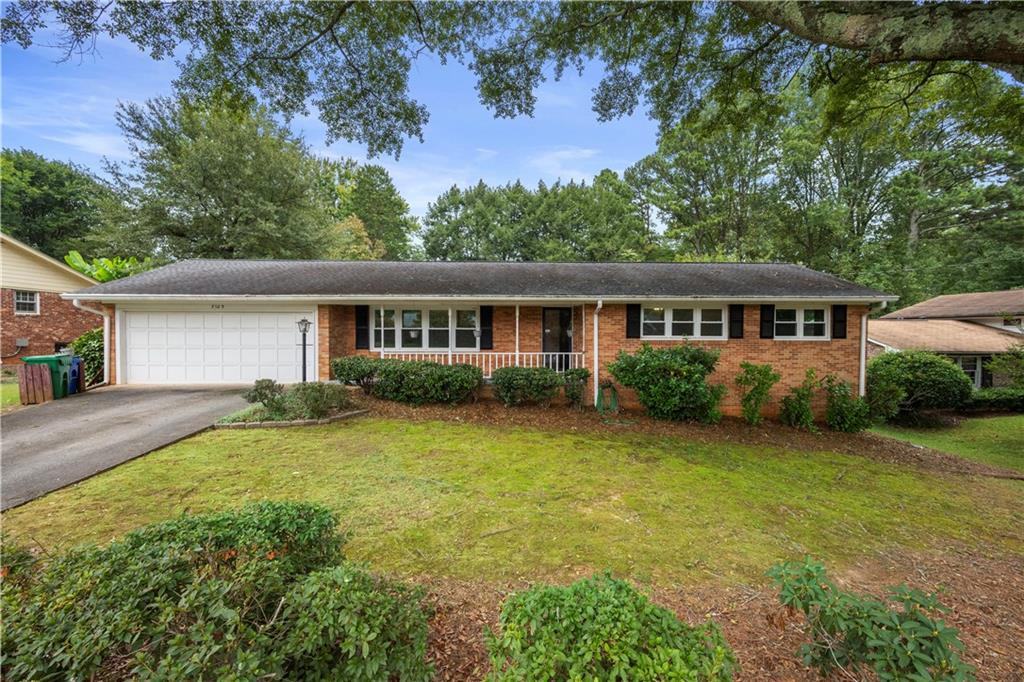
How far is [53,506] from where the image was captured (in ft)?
13.3

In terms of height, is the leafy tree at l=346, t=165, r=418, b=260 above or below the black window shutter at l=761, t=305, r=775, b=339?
above

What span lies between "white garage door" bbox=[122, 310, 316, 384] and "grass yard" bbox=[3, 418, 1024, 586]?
448cm

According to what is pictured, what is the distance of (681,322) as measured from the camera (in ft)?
33.4

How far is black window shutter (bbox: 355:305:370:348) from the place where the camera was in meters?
10.9

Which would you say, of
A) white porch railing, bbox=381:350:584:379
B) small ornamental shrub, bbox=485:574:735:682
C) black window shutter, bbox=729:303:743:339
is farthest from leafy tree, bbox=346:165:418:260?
small ornamental shrub, bbox=485:574:735:682

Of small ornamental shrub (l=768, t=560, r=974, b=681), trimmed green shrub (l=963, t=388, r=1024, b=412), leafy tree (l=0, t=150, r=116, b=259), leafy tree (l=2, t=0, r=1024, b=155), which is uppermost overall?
leafy tree (l=0, t=150, r=116, b=259)

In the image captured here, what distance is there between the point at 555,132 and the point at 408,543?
16346 mm

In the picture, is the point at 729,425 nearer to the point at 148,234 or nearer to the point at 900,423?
the point at 900,423

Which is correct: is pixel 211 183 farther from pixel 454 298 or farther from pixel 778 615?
pixel 778 615

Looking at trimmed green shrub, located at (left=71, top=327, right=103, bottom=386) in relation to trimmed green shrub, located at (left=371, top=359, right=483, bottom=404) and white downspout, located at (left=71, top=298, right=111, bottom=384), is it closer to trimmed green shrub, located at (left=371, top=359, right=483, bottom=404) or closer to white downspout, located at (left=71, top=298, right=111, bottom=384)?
white downspout, located at (left=71, top=298, right=111, bottom=384)

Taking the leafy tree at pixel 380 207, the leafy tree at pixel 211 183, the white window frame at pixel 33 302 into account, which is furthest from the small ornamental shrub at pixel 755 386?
the leafy tree at pixel 380 207

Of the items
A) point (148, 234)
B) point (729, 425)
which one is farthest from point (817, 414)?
point (148, 234)

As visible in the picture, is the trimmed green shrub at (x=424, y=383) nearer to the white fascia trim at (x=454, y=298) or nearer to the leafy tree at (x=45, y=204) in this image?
the white fascia trim at (x=454, y=298)

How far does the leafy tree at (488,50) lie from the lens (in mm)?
5160
